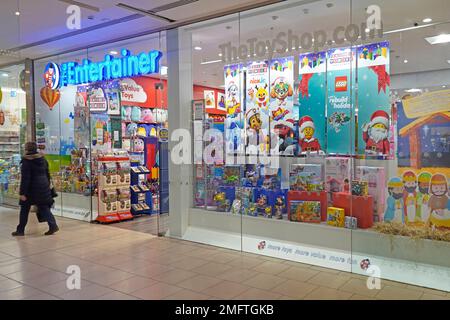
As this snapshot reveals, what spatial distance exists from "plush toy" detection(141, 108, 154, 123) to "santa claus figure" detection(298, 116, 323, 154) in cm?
463

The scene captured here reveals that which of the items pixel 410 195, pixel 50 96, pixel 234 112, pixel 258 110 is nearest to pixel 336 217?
pixel 410 195

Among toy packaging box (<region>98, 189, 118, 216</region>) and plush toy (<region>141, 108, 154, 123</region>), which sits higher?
plush toy (<region>141, 108, 154, 123</region>)

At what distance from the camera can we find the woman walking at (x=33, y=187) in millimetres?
6023

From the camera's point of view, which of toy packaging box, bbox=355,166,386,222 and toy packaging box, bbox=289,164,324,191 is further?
toy packaging box, bbox=289,164,324,191

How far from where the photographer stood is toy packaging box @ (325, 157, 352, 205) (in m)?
5.02

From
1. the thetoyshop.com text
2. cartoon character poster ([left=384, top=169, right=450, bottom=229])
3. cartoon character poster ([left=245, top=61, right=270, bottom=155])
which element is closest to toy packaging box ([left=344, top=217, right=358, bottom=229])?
cartoon character poster ([left=384, top=169, right=450, bottom=229])

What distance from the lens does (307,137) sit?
218 inches

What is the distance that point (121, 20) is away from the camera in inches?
231

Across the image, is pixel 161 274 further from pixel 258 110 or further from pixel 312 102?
pixel 312 102

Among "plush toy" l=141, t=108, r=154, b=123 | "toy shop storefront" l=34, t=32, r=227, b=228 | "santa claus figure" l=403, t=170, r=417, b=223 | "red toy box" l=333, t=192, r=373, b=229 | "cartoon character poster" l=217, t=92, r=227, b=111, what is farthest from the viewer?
"plush toy" l=141, t=108, r=154, b=123

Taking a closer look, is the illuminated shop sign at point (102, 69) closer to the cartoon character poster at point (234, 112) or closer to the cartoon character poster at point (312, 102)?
the cartoon character poster at point (234, 112)

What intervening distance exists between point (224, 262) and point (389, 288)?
186 cm

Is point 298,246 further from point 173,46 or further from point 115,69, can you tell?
point 115,69

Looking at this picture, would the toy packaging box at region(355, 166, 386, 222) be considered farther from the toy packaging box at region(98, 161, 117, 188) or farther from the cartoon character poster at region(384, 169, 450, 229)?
the toy packaging box at region(98, 161, 117, 188)
